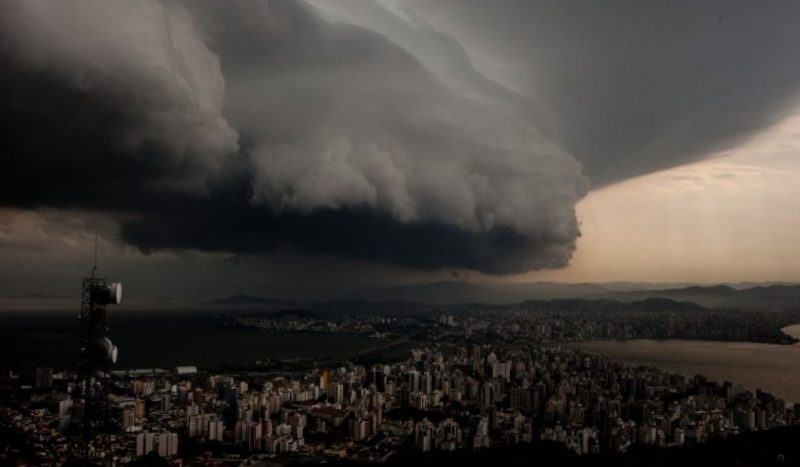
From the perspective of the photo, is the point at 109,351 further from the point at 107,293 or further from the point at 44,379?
the point at 44,379

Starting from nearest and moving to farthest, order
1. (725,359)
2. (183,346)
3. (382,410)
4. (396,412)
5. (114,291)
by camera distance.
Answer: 1. (114,291)
2. (396,412)
3. (382,410)
4. (725,359)
5. (183,346)

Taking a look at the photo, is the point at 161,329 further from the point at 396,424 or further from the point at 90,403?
the point at 90,403

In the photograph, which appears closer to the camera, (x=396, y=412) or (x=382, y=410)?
(x=396, y=412)

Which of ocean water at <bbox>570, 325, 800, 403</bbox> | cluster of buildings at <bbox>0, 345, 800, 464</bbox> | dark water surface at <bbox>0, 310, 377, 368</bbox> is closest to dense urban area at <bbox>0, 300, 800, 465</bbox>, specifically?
cluster of buildings at <bbox>0, 345, 800, 464</bbox>

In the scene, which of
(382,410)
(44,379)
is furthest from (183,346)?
(382,410)

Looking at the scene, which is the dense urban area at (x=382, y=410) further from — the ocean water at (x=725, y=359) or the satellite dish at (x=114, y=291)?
the ocean water at (x=725, y=359)

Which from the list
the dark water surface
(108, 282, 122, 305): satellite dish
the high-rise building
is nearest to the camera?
(108, 282, 122, 305): satellite dish

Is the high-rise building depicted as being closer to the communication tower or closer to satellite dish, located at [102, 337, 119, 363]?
the communication tower

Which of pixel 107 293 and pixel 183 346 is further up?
pixel 107 293

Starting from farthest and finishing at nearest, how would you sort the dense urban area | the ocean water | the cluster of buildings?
1. the ocean water
2. the cluster of buildings
3. the dense urban area

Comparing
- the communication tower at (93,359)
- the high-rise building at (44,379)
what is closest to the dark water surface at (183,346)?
the high-rise building at (44,379)
